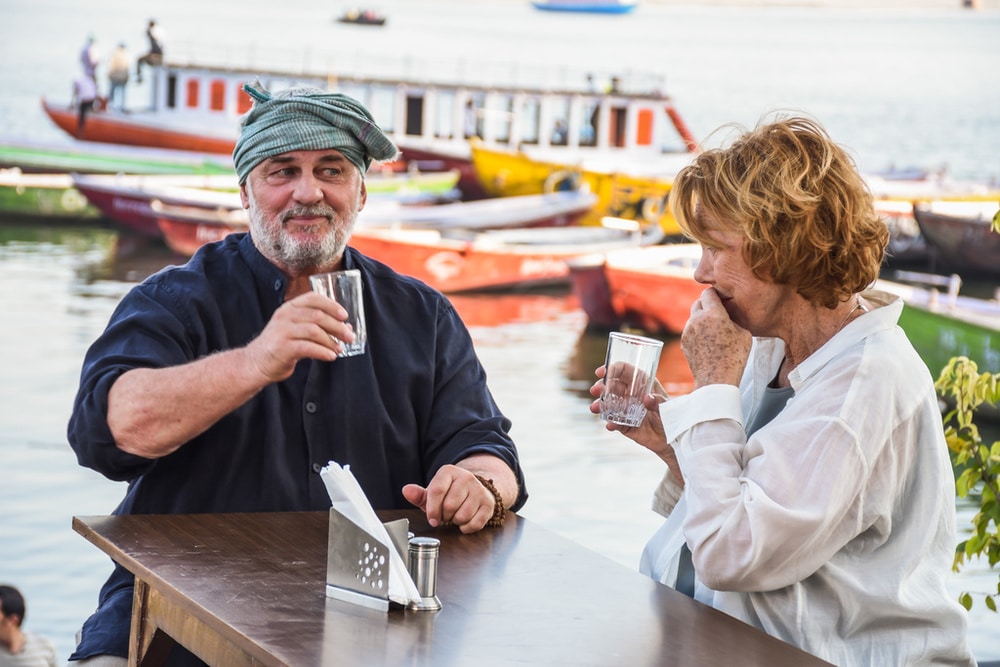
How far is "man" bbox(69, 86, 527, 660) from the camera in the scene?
1.84 metres

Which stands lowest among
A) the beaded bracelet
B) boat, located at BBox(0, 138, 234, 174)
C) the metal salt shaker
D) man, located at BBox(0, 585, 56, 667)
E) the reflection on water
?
the reflection on water

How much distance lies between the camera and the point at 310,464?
80.4 inches

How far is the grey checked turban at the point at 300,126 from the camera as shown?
206 cm

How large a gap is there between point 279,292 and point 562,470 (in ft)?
21.0

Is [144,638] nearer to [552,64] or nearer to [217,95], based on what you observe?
[217,95]

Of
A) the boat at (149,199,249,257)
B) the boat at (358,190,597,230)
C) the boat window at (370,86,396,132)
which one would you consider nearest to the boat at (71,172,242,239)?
the boat at (149,199,249,257)

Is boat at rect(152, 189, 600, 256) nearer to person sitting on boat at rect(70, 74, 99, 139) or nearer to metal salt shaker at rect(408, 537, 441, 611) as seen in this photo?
person sitting on boat at rect(70, 74, 99, 139)

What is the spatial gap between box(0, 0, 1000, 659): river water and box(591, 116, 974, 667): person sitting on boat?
6468 millimetres

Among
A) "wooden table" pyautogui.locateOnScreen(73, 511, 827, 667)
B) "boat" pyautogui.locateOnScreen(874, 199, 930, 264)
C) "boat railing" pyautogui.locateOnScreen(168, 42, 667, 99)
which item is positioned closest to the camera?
"wooden table" pyautogui.locateOnScreen(73, 511, 827, 667)

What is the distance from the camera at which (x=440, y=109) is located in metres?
18.6

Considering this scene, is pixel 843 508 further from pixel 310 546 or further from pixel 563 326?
pixel 563 326

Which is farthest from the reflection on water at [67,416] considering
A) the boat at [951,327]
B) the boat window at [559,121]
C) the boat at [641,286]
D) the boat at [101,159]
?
the boat window at [559,121]

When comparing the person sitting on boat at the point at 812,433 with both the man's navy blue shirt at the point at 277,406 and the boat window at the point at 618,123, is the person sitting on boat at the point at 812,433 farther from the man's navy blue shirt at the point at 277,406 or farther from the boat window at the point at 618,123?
the boat window at the point at 618,123

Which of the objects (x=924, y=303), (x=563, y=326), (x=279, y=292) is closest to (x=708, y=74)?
(x=563, y=326)
